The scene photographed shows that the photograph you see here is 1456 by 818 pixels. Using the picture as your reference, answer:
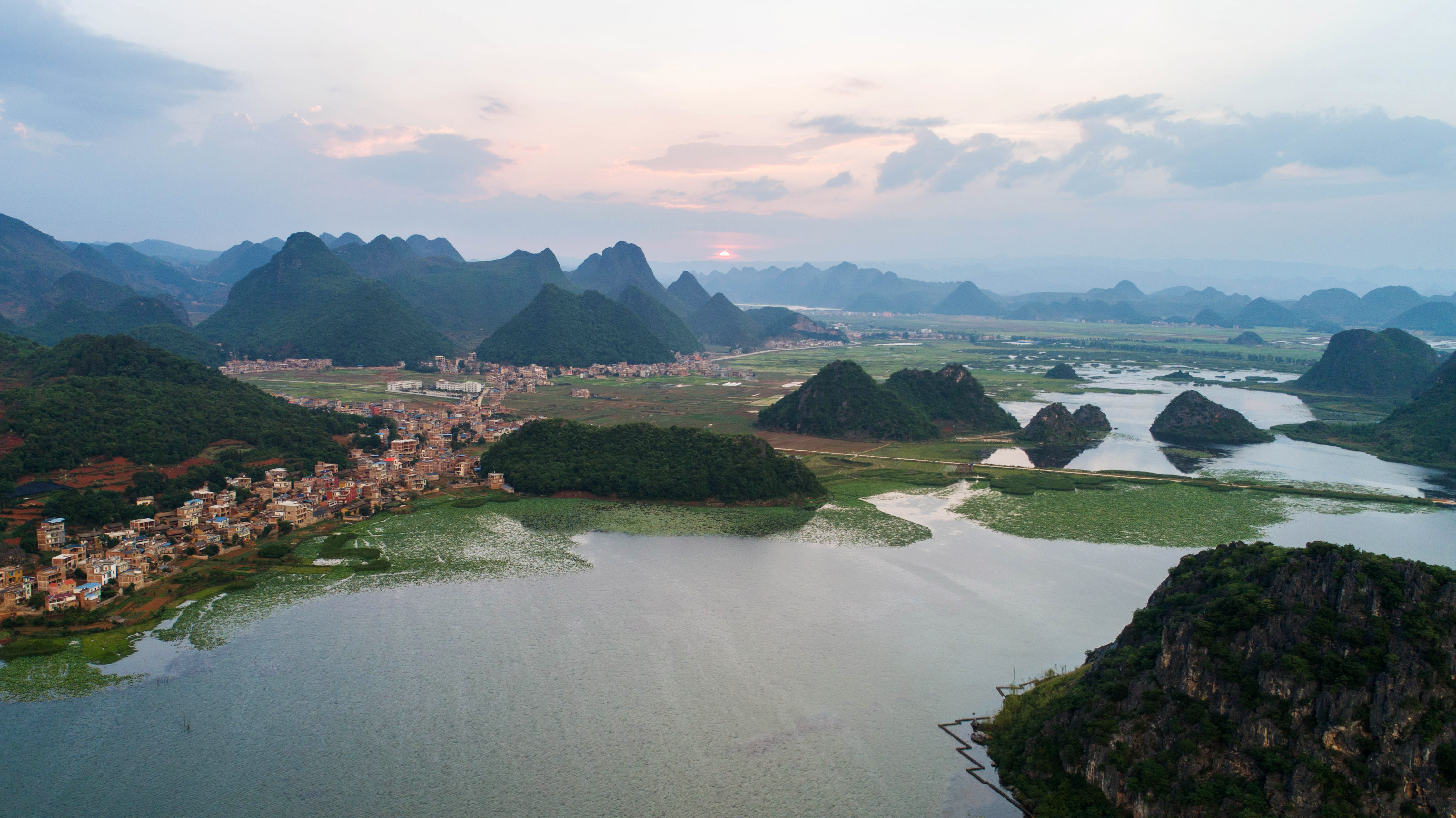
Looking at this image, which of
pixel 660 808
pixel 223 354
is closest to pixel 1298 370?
pixel 660 808

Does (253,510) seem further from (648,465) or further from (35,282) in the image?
(35,282)

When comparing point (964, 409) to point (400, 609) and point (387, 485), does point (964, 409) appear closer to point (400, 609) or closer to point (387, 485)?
point (387, 485)

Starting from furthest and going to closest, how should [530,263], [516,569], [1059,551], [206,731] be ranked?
[530,263], [1059,551], [516,569], [206,731]

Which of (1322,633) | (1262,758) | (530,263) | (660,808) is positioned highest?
(530,263)

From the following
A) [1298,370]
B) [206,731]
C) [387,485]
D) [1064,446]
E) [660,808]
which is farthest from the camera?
[1298,370]

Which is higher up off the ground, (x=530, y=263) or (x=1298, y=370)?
(x=530, y=263)

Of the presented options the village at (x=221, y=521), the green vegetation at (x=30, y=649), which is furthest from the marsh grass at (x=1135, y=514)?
the green vegetation at (x=30, y=649)
